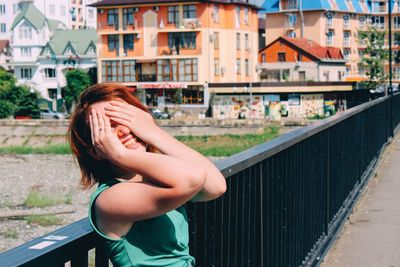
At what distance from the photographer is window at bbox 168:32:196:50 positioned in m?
68.3

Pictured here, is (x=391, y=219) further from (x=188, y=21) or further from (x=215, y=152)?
(x=188, y=21)

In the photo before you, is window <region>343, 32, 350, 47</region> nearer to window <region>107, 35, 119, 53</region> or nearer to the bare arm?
window <region>107, 35, 119, 53</region>

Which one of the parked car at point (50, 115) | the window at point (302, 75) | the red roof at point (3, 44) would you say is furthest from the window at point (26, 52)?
the window at point (302, 75)

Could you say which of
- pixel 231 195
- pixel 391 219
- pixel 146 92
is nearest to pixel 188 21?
pixel 146 92

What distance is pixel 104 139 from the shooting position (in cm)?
263

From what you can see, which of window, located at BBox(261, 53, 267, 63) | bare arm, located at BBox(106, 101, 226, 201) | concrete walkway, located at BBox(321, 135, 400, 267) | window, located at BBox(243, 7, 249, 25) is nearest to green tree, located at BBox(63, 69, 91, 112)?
window, located at BBox(243, 7, 249, 25)

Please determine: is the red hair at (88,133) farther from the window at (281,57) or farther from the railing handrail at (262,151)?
the window at (281,57)

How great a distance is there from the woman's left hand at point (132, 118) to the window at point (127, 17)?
226 feet

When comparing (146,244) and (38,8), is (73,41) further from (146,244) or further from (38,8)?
(146,244)

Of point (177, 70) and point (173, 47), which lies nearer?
point (177, 70)

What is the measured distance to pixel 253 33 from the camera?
246 feet

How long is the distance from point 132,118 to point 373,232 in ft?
18.8

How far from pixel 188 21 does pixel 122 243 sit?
66830 mm

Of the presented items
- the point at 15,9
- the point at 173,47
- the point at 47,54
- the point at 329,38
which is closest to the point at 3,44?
the point at 15,9
